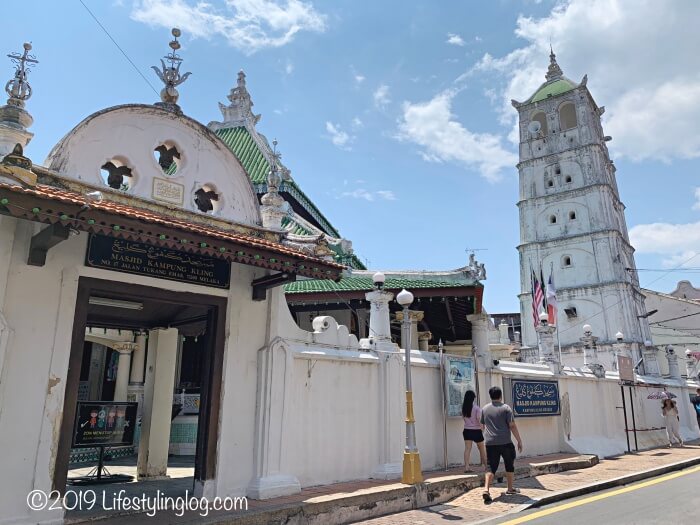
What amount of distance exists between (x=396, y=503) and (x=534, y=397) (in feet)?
22.2

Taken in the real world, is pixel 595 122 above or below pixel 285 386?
above

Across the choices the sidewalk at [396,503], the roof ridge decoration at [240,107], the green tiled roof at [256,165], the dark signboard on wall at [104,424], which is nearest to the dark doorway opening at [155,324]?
the sidewalk at [396,503]

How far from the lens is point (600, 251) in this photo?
139ft

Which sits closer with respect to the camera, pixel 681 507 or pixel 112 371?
pixel 681 507

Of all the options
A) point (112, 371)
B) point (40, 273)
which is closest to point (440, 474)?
point (40, 273)

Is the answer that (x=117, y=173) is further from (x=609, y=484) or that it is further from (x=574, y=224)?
(x=574, y=224)

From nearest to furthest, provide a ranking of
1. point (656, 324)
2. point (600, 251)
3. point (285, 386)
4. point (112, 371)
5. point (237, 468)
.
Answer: point (237, 468)
point (285, 386)
point (112, 371)
point (600, 251)
point (656, 324)

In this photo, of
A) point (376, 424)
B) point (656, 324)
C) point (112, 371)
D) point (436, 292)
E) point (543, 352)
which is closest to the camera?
point (376, 424)

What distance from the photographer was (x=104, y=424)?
9.12 metres

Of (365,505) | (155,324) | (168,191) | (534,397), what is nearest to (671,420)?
(534,397)

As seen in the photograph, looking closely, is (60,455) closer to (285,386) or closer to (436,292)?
(285,386)

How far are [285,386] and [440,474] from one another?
3.79 metres

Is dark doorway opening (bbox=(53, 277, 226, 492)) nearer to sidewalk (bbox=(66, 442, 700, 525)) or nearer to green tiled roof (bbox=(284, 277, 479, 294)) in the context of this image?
sidewalk (bbox=(66, 442, 700, 525))

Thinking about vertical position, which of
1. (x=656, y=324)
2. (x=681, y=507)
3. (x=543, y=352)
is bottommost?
(x=681, y=507)
